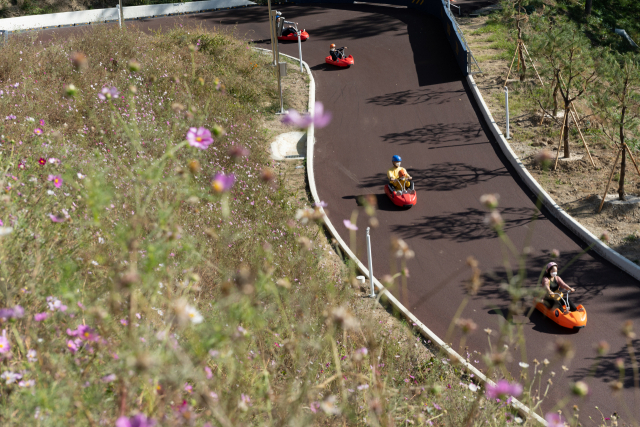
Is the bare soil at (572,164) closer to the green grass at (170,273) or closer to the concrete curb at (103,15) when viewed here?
the green grass at (170,273)

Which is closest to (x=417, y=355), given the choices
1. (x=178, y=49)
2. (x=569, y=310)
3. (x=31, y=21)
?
(x=569, y=310)

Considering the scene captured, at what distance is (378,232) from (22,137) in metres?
7.09

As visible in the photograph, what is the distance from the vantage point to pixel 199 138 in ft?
8.65

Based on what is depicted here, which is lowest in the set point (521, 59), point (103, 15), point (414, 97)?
point (414, 97)

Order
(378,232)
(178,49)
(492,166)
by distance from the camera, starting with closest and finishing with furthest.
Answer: (378,232) → (492,166) → (178,49)

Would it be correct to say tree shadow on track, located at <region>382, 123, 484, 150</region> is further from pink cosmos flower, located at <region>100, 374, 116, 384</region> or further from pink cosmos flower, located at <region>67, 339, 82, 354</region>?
pink cosmos flower, located at <region>100, 374, 116, 384</region>

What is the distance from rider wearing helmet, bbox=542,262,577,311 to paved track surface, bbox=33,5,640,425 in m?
0.46

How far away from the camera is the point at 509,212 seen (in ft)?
39.5

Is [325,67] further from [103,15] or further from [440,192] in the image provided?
[103,15]

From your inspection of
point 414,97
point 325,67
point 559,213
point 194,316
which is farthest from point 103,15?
point 194,316

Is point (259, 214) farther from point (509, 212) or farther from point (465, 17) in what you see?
point (465, 17)

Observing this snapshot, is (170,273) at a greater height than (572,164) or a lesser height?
greater

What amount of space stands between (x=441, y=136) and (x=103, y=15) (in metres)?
21.1

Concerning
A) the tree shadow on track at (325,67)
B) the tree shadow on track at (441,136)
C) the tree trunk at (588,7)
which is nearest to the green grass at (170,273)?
the tree shadow on track at (325,67)
